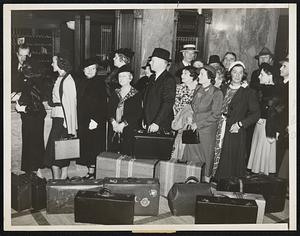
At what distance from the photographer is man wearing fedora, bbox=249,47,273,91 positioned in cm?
356

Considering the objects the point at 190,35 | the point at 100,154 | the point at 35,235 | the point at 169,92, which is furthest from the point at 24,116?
the point at 190,35

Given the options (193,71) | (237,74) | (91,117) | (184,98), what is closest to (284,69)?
(237,74)

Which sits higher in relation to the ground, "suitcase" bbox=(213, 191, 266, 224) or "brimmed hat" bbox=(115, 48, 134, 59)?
"brimmed hat" bbox=(115, 48, 134, 59)

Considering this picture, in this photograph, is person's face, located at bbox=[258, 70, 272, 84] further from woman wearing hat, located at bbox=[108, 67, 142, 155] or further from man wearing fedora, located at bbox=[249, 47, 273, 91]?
woman wearing hat, located at bbox=[108, 67, 142, 155]

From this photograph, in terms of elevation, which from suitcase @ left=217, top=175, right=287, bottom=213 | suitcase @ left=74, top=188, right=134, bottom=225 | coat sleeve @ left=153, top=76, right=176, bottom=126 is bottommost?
suitcase @ left=74, top=188, right=134, bottom=225

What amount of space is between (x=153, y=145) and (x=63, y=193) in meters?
0.86

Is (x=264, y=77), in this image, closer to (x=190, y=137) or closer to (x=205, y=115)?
(x=205, y=115)

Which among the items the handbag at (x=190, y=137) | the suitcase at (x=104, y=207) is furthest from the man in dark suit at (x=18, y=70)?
the handbag at (x=190, y=137)

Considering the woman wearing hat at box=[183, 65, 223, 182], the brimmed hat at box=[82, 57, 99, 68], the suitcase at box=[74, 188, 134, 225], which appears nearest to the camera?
the suitcase at box=[74, 188, 134, 225]

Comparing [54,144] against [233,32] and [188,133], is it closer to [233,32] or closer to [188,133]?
[188,133]

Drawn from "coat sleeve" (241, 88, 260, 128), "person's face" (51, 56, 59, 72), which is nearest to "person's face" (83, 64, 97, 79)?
"person's face" (51, 56, 59, 72)

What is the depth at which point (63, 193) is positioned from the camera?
3.55 meters

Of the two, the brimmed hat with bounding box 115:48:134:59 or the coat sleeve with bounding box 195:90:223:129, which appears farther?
the coat sleeve with bounding box 195:90:223:129

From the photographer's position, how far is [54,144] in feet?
12.0
